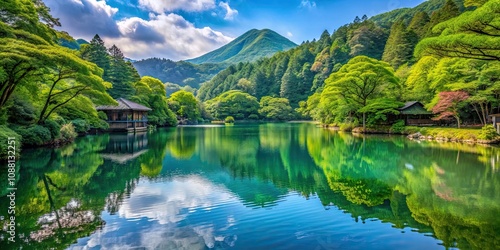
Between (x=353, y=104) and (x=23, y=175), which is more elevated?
(x=353, y=104)

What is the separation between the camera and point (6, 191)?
285 inches

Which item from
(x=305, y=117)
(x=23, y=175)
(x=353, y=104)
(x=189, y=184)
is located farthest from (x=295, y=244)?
(x=305, y=117)

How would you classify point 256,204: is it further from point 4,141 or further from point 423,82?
point 423,82

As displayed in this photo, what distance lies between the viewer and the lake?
4.63 metres

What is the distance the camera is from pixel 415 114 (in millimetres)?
26062

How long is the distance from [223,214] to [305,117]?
61.5m

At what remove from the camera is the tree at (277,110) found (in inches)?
2422

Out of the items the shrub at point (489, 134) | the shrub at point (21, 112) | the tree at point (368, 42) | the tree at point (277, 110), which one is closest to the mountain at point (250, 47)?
the tree at point (368, 42)

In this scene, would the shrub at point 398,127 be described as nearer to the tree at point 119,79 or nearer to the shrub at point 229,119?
the tree at point 119,79

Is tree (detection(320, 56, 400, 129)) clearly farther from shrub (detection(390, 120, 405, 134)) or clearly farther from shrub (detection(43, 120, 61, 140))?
shrub (detection(43, 120, 61, 140))

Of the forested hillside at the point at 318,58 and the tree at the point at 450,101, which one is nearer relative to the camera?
the tree at the point at 450,101

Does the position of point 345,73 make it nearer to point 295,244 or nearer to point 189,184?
point 189,184

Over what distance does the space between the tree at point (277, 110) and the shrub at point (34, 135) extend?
48.2 m

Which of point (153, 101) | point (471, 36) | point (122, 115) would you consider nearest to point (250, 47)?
point (153, 101)
